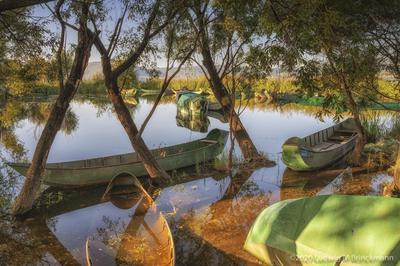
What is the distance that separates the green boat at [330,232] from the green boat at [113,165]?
273 inches

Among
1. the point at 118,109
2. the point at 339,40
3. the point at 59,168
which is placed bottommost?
the point at 59,168

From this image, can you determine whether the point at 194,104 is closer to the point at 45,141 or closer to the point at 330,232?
the point at 45,141

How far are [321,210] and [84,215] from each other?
7082mm

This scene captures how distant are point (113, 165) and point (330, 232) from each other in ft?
27.2

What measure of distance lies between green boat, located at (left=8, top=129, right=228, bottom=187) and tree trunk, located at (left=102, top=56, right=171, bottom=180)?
721 mm

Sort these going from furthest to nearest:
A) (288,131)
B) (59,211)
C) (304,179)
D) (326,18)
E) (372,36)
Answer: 1. (288,131)
2. (304,179)
3. (59,211)
4. (372,36)
5. (326,18)

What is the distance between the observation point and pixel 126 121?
40.6ft

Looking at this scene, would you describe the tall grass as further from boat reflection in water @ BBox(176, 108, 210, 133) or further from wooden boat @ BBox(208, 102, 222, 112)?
wooden boat @ BBox(208, 102, 222, 112)

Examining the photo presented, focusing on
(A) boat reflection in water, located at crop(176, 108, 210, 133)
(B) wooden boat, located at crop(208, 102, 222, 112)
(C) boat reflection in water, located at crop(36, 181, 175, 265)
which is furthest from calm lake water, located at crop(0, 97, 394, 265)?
(B) wooden boat, located at crop(208, 102, 222, 112)

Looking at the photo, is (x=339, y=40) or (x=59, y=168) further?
(x=59, y=168)

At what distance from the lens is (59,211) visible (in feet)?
36.2

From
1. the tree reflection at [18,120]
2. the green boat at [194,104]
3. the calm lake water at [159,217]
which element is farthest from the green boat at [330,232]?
the green boat at [194,104]

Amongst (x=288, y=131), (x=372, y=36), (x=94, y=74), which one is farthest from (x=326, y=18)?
(x=94, y=74)

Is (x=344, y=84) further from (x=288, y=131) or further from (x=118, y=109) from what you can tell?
(x=288, y=131)
